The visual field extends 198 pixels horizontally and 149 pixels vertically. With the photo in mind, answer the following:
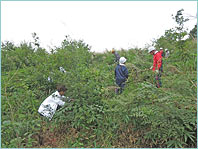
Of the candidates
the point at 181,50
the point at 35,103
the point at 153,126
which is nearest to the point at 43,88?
the point at 35,103

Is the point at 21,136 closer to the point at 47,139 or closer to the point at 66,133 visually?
the point at 47,139

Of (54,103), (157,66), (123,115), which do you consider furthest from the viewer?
(157,66)

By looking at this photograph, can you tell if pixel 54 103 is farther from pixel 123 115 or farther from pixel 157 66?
pixel 157 66

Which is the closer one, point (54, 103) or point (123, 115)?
point (123, 115)

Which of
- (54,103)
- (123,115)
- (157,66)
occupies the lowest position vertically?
(123,115)

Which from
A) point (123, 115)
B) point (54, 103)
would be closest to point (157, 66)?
point (123, 115)

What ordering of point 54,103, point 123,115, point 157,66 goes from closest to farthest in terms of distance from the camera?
1. point 123,115
2. point 54,103
3. point 157,66

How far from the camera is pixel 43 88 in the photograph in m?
5.70

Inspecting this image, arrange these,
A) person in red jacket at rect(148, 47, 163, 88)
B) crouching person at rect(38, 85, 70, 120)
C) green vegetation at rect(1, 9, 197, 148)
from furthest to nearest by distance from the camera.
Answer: crouching person at rect(38, 85, 70, 120), person in red jacket at rect(148, 47, 163, 88), green vegetation at rect(1, 9, 197, 148)

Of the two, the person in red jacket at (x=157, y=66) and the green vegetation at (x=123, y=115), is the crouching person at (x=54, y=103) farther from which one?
the person in red jacket at (x=157, y=66)

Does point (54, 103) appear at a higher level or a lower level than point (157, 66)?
lower

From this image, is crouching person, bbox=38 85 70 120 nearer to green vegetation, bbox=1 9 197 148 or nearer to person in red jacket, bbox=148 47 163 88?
green vegetation, bbox=1 9 197 148

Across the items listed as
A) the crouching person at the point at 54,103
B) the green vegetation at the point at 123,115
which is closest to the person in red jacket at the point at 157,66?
the green vegetation at the point at 123,115

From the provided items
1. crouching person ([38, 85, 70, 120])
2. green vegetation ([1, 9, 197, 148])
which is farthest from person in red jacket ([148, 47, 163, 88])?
crouching person ([38, 85, 70, 120])
